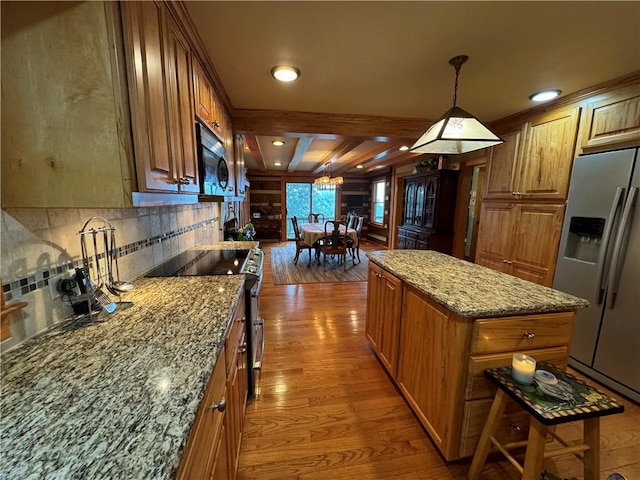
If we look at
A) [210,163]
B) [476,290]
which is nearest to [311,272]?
[210,163]

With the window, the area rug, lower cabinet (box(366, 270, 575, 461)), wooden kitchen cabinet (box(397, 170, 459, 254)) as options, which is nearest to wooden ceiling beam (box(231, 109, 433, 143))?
wooden kitchen cabinet (box(397, 170, 459, 254))

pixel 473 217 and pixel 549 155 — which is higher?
pixel 549 155

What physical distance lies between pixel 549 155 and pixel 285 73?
2446 mm

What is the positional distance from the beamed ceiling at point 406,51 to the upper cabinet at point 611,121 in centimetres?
16

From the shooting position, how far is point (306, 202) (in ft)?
29.6

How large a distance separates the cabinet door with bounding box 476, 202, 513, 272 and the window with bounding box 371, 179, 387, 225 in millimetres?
4794

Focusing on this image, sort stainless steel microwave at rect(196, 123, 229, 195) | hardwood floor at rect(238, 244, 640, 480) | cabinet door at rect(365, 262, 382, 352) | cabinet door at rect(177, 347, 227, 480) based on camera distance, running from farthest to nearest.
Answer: cabinet door at rect(365, 262, 382, 352)
stainless steel microwave at rect(196, 123, 229, 195)
hardwood floor at rect(238, 244, 640, 480)
cabinet door at rect(177, 347, 227, 480)

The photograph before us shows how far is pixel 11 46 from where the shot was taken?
75cm

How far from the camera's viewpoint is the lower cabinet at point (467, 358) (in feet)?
4.09

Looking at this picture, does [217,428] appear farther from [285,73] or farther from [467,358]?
[285,73]

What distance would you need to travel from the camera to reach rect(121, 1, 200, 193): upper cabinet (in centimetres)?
89

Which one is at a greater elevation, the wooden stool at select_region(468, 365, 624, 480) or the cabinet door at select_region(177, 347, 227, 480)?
the cabinet door at select_region(177, 347, 227, 480)

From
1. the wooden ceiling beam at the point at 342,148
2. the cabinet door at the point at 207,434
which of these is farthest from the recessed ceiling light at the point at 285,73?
the cabinet door at the point at 207,434

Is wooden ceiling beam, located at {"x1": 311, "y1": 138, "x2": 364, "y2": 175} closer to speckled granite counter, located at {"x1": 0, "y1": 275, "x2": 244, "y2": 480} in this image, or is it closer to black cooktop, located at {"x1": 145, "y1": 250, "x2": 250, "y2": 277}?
black cooktop, located at {"x1": 145, "y1": 250, "x2": 250, "y2": 277}
